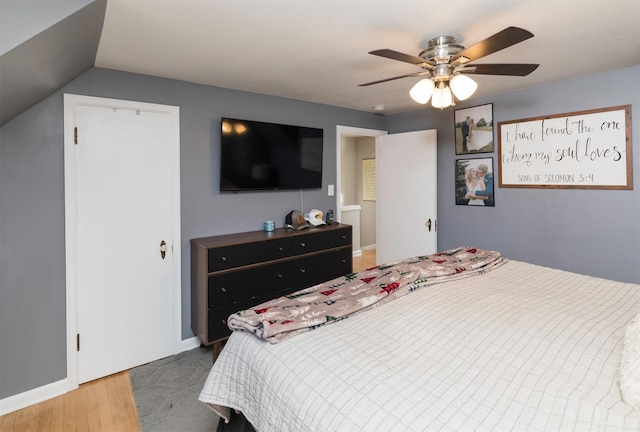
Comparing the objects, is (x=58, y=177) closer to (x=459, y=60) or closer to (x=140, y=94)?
(x=140, y=94)

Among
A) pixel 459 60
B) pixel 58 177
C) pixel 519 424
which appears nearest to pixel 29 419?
pixel 58 177

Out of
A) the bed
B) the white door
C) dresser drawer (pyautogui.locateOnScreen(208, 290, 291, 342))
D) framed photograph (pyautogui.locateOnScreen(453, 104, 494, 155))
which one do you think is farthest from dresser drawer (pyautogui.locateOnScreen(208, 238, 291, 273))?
framed photograph (pyautogui.locateOnScreen(453, 104, 494, 155))

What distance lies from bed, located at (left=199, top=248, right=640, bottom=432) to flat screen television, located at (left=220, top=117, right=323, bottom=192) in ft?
6.18

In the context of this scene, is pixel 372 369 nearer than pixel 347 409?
No

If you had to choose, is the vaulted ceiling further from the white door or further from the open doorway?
the open doorway

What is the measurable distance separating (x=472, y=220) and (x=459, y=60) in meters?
2.24

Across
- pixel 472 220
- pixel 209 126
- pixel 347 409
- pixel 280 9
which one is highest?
pixel 280 9

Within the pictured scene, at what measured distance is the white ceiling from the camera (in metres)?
1.70

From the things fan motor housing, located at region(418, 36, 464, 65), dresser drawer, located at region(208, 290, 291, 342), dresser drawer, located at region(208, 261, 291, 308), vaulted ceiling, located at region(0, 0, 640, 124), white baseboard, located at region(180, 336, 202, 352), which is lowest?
white baseboard, located at region(180, 336, 202, 352)

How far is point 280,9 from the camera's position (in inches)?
67.2

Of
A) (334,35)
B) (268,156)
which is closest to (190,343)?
(268,156)

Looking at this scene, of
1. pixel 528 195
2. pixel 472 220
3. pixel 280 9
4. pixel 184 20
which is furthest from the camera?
pixel 472 220

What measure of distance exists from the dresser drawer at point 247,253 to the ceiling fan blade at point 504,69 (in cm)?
199

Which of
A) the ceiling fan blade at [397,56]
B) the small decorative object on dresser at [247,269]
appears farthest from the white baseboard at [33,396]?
the ceiling fan blade at [397,56]
